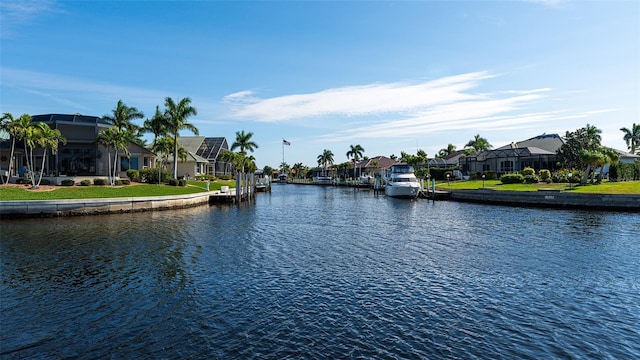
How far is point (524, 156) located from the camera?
69500mm

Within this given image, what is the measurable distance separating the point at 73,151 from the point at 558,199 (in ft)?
202

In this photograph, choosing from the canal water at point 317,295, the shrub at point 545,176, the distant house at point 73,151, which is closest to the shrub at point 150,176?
the distant house at point 73,151

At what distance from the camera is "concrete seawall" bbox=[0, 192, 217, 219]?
31.0 meters

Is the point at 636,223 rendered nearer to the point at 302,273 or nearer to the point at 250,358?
the point at 302,273

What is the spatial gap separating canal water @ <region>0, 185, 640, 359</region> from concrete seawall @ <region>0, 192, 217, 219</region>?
6646mm

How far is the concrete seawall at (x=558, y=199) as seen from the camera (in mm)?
38344

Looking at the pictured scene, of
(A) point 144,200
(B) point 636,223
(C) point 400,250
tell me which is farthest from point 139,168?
(B) point 636,223

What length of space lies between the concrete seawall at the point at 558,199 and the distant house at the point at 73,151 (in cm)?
4797

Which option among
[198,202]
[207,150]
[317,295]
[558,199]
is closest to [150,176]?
[198,202]

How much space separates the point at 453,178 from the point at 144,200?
66631 mm

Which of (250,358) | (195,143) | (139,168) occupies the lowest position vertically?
(250,358)

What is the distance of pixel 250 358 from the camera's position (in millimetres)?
8867

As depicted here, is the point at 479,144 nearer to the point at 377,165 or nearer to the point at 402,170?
the point at 377,165

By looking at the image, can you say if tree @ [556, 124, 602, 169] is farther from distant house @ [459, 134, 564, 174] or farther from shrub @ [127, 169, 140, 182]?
shrub @ [127, 169, 140, 182]
